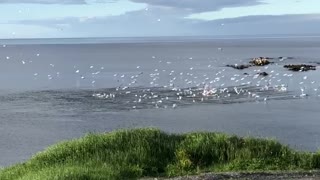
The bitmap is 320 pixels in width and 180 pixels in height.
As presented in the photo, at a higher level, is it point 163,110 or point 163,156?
point 163,156

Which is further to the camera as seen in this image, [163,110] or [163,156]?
[163,110]

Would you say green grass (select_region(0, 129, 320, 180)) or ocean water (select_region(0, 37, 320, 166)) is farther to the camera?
ocean water (select_region(0, 37, 320, 166))

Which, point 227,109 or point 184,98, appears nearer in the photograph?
point 227,109

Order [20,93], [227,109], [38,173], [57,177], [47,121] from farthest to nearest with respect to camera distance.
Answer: [20,93] < [227,109] < [47,121] < [38,173] < [57,177]

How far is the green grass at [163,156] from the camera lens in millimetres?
19109

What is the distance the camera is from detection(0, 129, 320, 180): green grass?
62.7 ft

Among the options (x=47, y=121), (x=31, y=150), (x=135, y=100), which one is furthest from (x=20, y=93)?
(x=31, y=150)

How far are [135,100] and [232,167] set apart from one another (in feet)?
124

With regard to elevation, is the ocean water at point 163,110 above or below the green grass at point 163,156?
below

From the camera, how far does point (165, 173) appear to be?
62.2 feet

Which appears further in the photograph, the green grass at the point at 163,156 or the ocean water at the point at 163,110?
the ocean water at the point at 163,110

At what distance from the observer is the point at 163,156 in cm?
2017

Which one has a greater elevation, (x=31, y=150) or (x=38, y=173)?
(x=38, y=173)

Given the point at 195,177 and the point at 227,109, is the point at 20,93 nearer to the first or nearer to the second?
the point at 227,109
